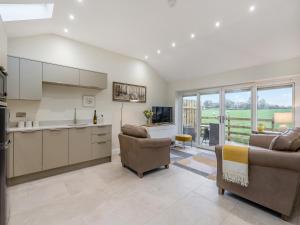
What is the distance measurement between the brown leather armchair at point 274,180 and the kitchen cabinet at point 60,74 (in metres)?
3.60

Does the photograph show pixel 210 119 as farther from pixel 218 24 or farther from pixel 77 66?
pixel 77 66

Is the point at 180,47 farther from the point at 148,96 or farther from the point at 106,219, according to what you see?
the point at 106,219

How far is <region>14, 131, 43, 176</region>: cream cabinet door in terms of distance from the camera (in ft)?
8.55

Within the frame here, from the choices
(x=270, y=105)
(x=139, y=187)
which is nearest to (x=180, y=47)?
(x=270, y=105)

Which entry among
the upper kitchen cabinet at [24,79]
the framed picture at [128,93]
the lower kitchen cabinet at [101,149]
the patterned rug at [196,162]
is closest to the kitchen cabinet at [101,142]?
the lower kitchen cabinet at [101,149]

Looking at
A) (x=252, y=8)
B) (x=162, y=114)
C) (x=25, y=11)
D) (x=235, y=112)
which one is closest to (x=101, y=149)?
(x=162, y=114)

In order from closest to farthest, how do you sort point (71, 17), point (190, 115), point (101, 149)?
point (71, 17) → point (101, 149) → point (190, 115)

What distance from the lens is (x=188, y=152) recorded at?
15.4 ft

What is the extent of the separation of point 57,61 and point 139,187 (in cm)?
327

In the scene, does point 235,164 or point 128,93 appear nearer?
point 235,164

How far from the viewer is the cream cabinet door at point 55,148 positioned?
288cm

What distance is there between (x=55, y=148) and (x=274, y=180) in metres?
3.54

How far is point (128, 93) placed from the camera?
4.78 m

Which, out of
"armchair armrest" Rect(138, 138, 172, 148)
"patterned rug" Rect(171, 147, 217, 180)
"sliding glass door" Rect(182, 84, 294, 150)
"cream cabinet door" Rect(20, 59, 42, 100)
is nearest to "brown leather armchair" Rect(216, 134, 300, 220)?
"patterned rug" Rect(171, 147, 217, 180)
